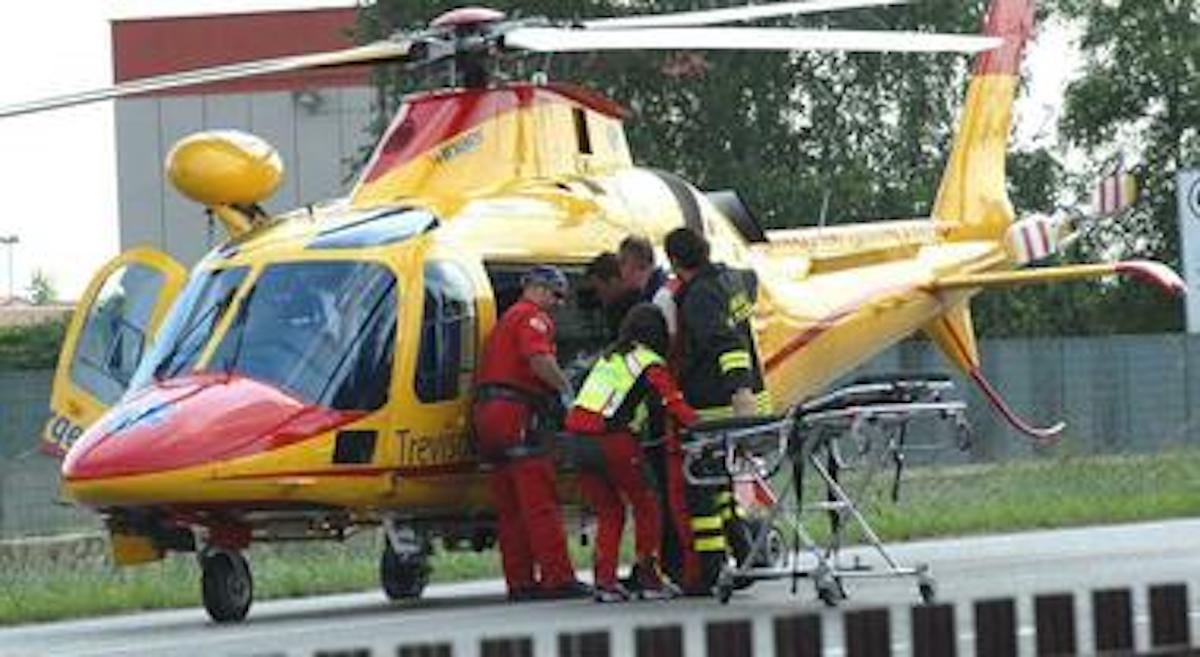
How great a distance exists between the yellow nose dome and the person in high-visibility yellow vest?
3.82 meters

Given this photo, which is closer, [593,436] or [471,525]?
[593,436]

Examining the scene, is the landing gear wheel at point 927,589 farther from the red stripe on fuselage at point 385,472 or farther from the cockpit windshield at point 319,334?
the cockpit windshield at point 319,334

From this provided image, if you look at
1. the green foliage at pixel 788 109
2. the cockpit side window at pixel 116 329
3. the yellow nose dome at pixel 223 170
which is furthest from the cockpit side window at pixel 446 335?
the green foliage at pixel 788 109

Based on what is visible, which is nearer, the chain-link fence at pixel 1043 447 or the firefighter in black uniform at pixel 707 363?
the firefighter in black uniform at pixel 707 363

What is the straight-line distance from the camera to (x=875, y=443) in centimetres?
1795

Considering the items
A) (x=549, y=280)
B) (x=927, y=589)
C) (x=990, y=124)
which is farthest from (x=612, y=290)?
(x=990, y=124)

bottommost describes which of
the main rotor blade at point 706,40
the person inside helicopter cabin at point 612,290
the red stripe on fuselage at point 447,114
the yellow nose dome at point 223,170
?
the person inside helicopter cabin at point 612,290

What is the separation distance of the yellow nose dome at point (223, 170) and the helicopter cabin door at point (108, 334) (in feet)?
5.38

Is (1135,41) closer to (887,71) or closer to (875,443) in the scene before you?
(887,71)

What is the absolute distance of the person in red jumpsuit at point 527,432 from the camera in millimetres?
19125

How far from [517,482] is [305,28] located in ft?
214

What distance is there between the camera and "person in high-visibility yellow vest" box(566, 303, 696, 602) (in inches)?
711

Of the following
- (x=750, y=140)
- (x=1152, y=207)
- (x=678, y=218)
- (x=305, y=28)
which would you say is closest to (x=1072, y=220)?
(x=678, y=218)

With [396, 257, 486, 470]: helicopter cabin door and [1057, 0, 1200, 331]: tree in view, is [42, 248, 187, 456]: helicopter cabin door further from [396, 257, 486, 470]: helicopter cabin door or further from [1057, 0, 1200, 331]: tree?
[1057, 0, 1200, 331]: tree
